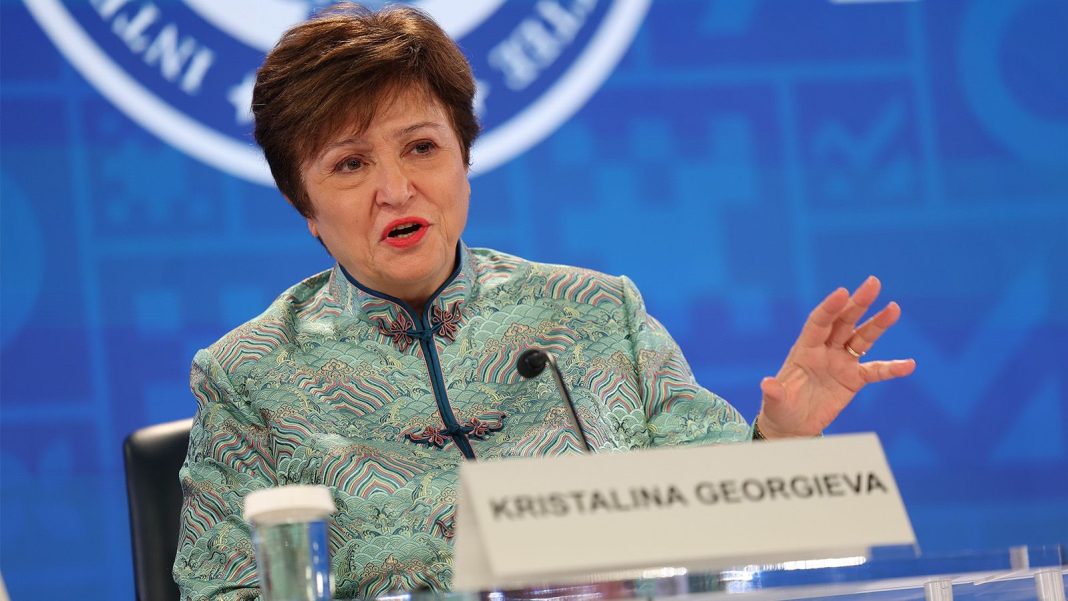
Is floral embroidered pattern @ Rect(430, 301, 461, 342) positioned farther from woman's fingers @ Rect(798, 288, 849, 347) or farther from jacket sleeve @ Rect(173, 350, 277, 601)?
woman's fingers @ Rect(798, 288, 849, 347)

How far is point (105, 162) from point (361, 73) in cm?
122

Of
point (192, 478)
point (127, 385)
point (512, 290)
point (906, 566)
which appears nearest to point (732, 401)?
point (512, 290)

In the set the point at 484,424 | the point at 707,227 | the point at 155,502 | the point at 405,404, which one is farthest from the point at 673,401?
the point at 707,227

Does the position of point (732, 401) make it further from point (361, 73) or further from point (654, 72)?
point (361, 73)

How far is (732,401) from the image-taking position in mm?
3170

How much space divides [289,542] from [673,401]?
93cm

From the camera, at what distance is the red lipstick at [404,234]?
197cm

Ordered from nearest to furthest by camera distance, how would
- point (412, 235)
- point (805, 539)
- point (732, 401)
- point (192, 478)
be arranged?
point (805, 539), point (192, 478), point (412, 235), point (732, 401)

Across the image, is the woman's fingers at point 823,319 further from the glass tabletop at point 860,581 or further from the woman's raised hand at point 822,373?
the glass tabletop at point 860,581

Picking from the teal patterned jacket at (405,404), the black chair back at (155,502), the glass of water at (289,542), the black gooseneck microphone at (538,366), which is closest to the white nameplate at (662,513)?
the glass of water at (289,542)

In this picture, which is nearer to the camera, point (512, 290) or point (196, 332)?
point (512, 290)

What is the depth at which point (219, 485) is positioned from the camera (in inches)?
72.2

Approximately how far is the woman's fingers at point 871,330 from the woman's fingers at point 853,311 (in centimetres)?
1

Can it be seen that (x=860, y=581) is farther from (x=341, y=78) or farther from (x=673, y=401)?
(x=341, y=78)
